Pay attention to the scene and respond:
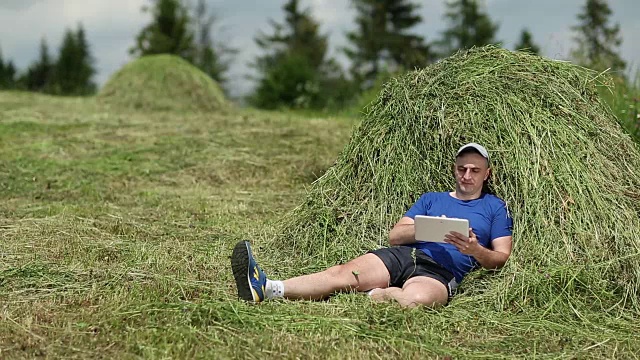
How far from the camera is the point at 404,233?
486cm

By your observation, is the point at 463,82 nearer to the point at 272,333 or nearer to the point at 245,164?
the point at 272,333

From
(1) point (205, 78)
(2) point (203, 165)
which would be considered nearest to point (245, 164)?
(2) point (203, 165)

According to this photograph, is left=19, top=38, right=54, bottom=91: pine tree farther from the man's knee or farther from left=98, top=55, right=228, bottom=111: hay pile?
the man's knee

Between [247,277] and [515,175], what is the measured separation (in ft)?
6.38

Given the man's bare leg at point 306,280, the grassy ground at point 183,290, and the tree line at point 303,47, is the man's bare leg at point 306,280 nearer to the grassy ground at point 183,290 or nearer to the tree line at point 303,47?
the grassy ground at point 183,290

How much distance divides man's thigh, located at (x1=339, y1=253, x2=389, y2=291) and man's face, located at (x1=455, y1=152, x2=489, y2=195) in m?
0.78

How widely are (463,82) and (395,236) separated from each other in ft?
4.66

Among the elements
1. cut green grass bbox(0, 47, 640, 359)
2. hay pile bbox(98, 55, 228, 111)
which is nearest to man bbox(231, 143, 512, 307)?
cut green grass bbox(0, 47, 640, 359)

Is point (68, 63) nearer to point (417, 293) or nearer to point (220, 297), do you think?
point (220, 297)

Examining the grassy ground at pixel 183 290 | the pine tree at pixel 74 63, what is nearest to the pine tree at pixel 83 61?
the pine tree at pixel 74 63

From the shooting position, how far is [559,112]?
5215 mm

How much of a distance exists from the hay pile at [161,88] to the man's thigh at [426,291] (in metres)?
13.5

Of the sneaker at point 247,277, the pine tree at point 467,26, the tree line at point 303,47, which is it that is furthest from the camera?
the pine tree at point 467,26

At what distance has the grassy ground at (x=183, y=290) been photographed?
3.72 m
